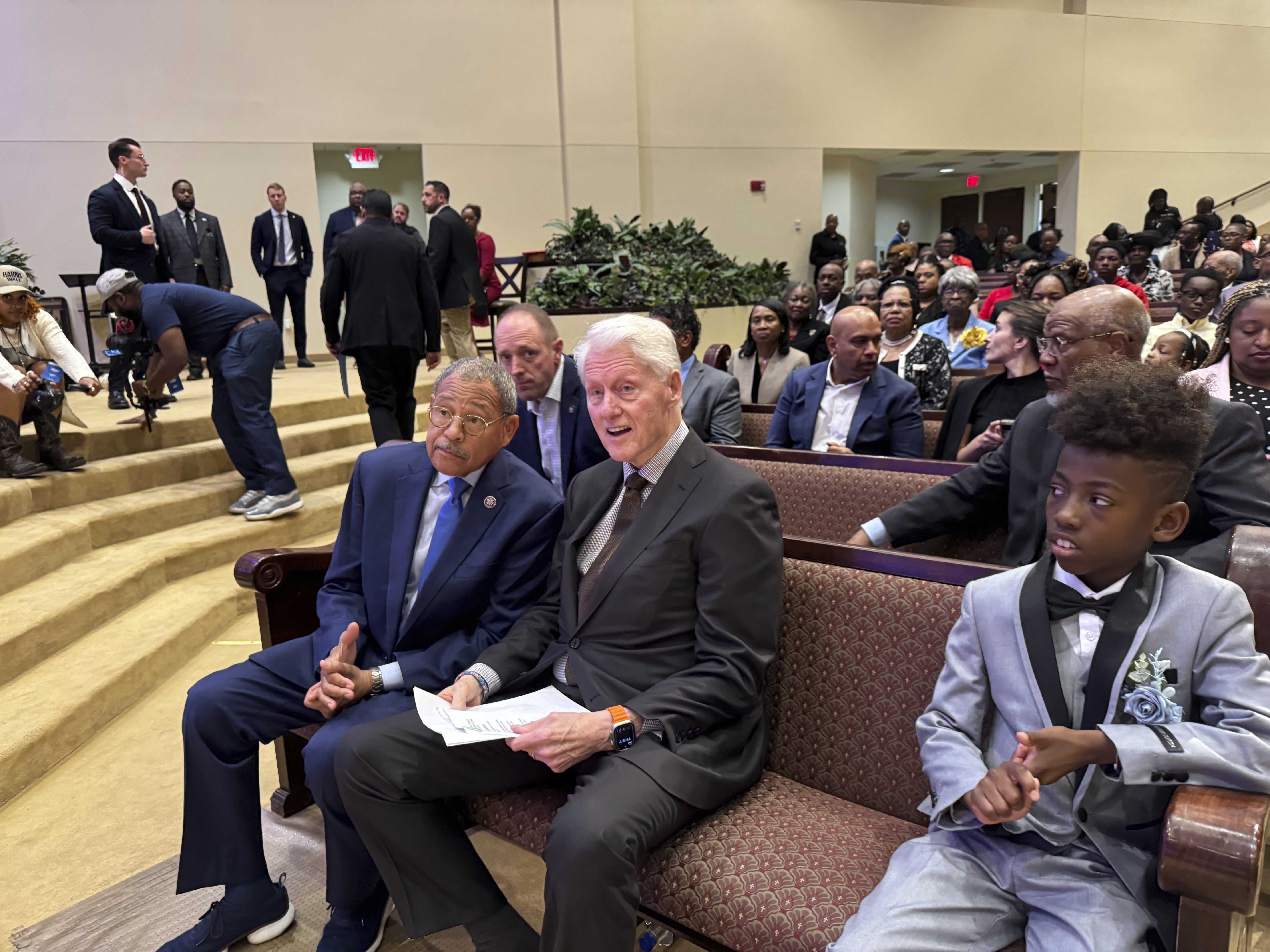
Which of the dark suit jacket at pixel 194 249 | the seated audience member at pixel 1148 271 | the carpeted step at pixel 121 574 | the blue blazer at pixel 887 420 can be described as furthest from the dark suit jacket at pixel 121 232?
the seated audience member at pixel 1148 271

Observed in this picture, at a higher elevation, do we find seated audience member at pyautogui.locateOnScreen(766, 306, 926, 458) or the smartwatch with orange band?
seated audience member at pyautogui.locateOnScreen(766, 306, 926, 458)

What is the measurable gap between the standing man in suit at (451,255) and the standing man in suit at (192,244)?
5.40 ft

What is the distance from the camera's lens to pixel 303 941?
2.10 m

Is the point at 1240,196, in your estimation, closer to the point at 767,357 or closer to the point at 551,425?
the point at 767,357

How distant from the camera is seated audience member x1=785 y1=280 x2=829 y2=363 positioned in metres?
5.55

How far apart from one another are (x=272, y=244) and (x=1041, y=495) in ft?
27.2

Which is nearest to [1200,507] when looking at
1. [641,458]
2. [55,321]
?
[641,458]

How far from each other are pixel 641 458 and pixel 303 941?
138 cm

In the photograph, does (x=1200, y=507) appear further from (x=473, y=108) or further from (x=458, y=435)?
(x=473, y=108)

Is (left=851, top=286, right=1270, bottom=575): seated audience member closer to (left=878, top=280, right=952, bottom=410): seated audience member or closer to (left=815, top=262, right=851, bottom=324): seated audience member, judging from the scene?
(left=878, top=280, right=952, bottom=410): seated audience member

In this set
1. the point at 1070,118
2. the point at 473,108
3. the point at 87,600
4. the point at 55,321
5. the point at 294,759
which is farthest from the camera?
the point at 1070,118

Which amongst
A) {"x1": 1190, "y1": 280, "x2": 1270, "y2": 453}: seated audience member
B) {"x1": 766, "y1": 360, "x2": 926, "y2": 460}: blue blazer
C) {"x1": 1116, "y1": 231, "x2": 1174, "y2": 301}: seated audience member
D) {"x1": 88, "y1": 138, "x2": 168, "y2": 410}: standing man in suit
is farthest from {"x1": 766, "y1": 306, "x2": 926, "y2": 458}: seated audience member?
{"x1": 1116, "y1": 231, "x2": 1174, "y2": 301}: seated audience member

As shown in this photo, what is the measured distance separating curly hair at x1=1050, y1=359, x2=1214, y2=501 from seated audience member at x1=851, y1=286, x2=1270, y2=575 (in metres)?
0.46

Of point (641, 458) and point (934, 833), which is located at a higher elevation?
point (641, 458)
